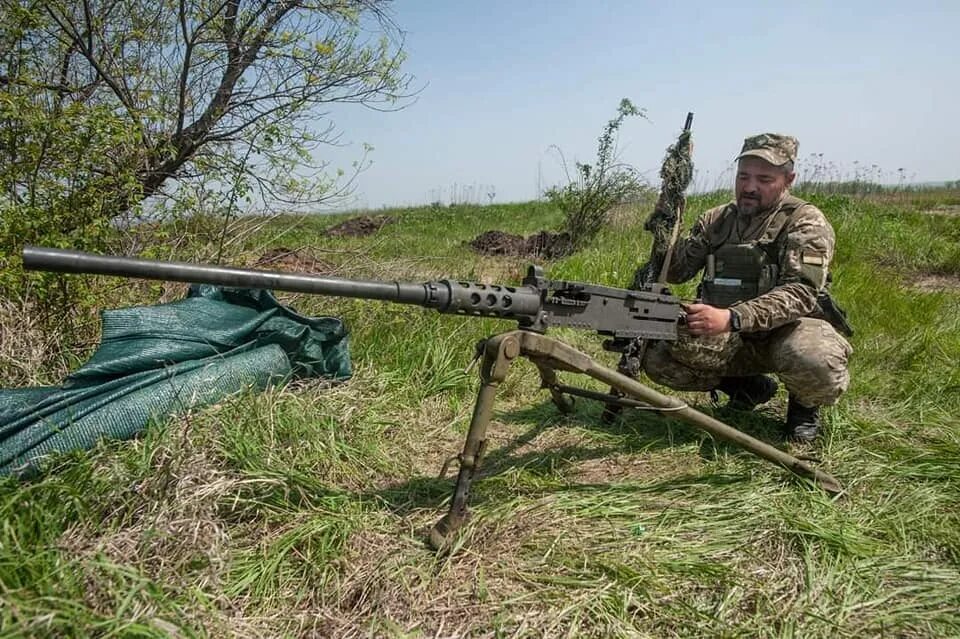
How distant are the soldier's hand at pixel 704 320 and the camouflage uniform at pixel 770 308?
0.37ft

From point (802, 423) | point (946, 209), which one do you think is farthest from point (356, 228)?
point (946, 209)

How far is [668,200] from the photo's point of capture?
13.1 ft

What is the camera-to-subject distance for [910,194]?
1739 cm

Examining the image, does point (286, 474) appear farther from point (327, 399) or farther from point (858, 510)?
point (858, 510)

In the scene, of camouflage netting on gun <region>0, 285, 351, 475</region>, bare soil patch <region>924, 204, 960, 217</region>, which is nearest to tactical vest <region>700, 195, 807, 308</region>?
camouflage netting on gun <region>0, 285, 351, 475</region>

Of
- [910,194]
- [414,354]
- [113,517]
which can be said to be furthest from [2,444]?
[910,194]

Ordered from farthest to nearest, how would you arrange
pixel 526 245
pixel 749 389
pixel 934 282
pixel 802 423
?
pixel 526 245 < pixel 934 282 < pixel 749 389 < pixel 802 423

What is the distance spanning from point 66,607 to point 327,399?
6.29 feet

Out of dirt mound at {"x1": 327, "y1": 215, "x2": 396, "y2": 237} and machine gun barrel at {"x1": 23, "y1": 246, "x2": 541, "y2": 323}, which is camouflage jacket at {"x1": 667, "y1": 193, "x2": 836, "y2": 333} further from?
dirt mound at {"x1": 327, "y1": 215, "x2": 396, "y2": 237}

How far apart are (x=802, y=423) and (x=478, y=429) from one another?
247 cm

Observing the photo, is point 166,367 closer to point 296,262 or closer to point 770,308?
point 296,262

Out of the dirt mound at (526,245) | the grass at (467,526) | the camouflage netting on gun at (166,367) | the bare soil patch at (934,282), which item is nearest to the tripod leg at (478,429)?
the grass at (467,526)

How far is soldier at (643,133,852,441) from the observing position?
3.54 m

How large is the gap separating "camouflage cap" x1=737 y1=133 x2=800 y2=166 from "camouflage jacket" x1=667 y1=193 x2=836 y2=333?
0.93 ft
